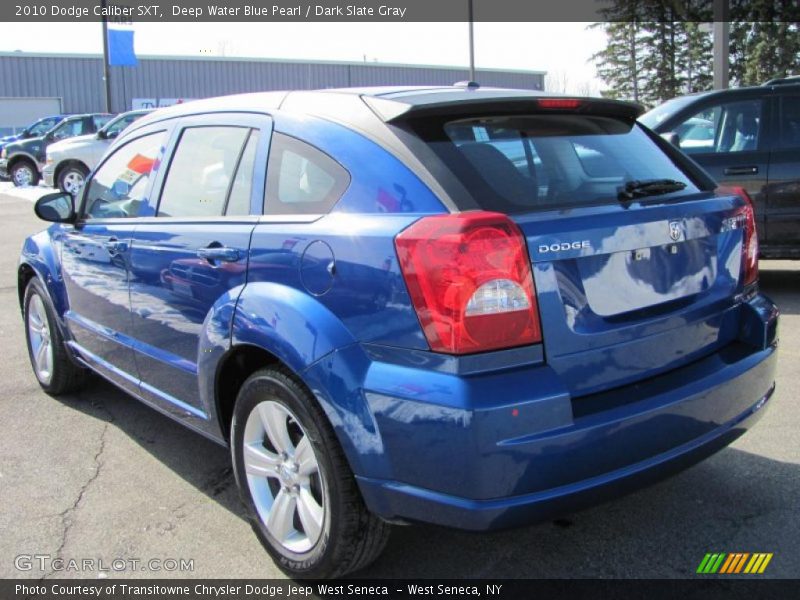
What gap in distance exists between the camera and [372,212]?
8.23ft

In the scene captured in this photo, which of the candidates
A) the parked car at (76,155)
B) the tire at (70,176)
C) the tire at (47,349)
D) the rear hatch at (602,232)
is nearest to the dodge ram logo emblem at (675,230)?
the rear hatch at (602,232)

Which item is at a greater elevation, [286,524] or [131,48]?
[131,48]

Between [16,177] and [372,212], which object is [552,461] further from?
[16,177]

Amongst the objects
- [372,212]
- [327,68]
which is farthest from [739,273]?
[327,68]

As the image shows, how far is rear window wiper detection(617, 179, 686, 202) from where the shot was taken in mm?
2734

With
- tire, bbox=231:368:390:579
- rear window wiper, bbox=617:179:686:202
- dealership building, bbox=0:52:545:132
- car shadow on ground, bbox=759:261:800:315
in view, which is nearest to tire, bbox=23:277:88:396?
tire, bbox=231:368:390:579

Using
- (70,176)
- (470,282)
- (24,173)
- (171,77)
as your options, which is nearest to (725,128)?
(470,282)

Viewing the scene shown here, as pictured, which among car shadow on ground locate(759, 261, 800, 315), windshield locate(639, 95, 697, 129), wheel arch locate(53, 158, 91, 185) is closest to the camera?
car shadow on ground locate(759, 261, 800, 315)

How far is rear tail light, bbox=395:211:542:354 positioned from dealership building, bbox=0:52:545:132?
44120mm

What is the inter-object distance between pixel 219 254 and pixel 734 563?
2.22 metres

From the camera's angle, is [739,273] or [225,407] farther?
[225,407]

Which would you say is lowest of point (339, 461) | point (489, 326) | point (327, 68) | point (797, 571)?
point (797, 571)

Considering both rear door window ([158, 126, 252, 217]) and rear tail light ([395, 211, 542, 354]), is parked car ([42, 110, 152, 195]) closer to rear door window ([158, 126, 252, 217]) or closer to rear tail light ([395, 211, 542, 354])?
rear door window ([158, 126, 252, 217])

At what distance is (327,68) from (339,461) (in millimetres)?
50765
